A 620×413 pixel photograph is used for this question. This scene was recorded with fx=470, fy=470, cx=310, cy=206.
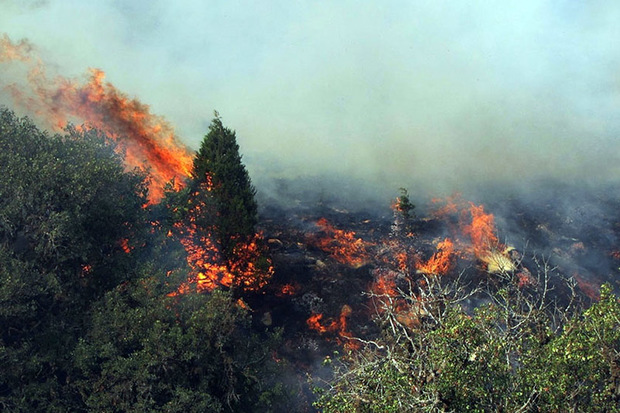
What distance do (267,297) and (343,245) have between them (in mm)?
9105

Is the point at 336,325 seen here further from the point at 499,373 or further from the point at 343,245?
the point at 499,373

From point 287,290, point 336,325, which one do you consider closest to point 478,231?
point 336,325

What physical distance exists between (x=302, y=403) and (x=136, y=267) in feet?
44.6

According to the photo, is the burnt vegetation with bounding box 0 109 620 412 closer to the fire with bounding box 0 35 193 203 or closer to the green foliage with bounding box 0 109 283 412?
the green foliage with bounding box 0 109 283 412

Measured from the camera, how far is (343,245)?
4262cm

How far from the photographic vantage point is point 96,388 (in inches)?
895

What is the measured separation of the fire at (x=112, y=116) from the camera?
45312 mm

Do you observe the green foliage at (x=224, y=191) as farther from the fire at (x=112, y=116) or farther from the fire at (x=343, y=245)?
the fire at (x=112, y=116)

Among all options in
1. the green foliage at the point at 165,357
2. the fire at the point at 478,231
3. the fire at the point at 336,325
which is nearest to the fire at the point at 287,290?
the fire at the point at 336,325

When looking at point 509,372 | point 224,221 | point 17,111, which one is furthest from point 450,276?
point 17,111

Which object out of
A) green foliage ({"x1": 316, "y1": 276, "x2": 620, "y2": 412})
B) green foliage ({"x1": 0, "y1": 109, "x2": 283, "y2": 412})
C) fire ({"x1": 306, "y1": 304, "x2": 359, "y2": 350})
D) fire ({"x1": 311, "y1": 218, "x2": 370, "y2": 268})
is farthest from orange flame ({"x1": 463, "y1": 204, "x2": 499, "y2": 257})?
green foliage ({"x1": 316, "y1": 276, "x2": 620, "y2": 412})

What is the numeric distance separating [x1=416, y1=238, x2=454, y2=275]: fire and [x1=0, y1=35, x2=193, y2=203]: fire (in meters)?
24.3

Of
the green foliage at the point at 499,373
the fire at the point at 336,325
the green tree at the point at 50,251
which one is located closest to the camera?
the green foliage at the point at 499,373

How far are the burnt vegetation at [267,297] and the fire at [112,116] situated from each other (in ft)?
35.0
